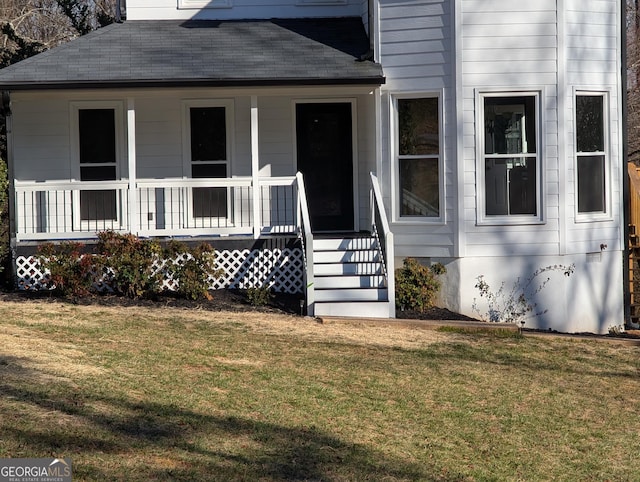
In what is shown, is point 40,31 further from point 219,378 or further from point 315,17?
point 219,378

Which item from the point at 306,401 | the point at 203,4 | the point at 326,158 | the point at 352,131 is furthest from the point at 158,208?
the point at 306,401

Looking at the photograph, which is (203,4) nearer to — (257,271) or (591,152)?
(257,271)

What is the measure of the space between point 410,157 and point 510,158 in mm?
1493

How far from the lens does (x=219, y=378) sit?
9.66m

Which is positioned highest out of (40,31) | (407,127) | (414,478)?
(40,31)

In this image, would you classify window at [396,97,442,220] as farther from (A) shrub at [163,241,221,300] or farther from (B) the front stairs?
(A) shrub at [163,241,221,300]

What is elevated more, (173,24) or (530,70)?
(173,24)

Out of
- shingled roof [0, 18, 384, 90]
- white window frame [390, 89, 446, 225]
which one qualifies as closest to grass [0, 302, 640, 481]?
white window frame [390, 89, 446, 225]

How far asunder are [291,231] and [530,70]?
172 inches

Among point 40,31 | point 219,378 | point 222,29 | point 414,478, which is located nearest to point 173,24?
point 222,29

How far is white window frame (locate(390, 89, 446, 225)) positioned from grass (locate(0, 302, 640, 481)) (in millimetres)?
2401

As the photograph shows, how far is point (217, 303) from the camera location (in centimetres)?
1423

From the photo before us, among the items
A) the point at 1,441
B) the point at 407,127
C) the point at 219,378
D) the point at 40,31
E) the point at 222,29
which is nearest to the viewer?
the point at 1,441

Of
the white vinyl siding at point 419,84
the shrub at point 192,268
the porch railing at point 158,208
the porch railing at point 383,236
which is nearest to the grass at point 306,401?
the porch railing at point 383,236
